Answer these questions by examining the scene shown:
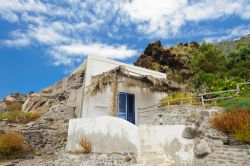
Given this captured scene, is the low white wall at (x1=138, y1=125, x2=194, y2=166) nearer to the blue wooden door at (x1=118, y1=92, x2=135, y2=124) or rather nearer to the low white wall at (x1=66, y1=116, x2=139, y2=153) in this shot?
the low white wall at (x1=66, y1=116, x2=139, y2=153)

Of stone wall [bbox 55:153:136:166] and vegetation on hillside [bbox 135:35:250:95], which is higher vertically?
vegetation on hillside [bbox 135:35:250:95]

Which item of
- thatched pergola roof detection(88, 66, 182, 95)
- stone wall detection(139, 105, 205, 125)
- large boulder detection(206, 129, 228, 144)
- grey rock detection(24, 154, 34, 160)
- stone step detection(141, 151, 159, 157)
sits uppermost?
thatched pergola roof detection(88, 66, 182, 95)

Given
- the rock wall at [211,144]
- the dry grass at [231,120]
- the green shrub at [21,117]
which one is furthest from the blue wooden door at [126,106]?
the dry grass at [231,120]

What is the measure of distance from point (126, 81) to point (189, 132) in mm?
5395

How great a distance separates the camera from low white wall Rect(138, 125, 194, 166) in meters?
8.66

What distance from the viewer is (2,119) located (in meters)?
14.1

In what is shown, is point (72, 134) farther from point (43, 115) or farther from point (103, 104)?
point (43, 115)

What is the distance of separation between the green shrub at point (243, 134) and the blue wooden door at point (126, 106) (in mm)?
8006

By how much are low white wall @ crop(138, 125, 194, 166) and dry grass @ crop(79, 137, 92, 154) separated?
2177mm

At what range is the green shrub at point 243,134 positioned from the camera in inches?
285

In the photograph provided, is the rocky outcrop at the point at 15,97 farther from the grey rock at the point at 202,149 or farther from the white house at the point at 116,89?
the grey rock at the point at 202,149

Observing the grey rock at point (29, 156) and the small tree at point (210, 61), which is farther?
the small tree at point (210, 61)

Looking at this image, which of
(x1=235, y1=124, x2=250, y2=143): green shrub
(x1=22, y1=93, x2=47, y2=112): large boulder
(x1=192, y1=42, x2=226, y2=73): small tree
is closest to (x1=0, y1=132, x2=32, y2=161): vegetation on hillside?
(x1=22, y1=93, x2=47, y2=112): large boulder

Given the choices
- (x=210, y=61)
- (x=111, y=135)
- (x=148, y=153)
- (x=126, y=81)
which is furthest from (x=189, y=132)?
(x=210, y=61)
